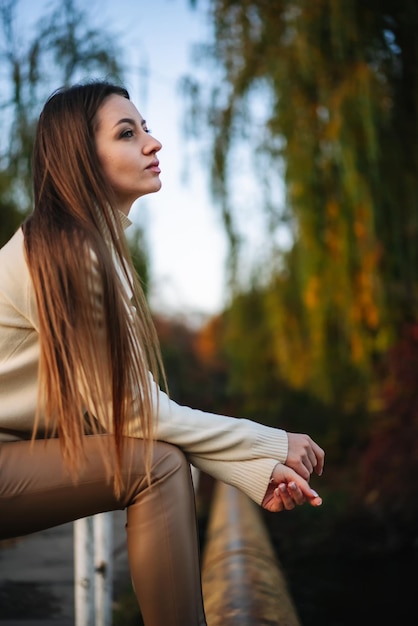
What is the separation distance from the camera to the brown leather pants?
1.36m

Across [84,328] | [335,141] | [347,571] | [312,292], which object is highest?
[335,141]

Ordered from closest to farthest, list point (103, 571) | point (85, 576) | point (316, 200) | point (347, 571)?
point (85, 576) → point (103, 571) → point (347, 571) → point (316, 200)

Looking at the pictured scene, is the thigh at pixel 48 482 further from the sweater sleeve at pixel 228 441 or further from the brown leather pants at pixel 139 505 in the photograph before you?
the sweater sleeve at pixel 228 441

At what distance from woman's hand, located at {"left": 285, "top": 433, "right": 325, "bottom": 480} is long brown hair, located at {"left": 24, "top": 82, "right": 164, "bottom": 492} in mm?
272

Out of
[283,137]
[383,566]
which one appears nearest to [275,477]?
[383,566]

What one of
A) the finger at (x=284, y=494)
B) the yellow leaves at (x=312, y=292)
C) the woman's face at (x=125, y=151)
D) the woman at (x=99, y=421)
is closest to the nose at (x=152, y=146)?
the woman's face at (x=125, y=151)

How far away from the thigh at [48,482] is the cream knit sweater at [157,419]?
0.21ft

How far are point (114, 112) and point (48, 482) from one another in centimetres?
71

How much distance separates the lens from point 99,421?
1444 millimetres

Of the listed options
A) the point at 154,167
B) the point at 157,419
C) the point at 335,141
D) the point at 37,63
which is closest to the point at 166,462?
the point at 157,419

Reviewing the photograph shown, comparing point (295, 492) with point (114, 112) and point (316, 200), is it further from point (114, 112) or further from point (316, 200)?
point (316, 200)

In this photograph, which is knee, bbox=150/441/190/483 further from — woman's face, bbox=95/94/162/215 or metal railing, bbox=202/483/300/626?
metal railing, bbox=202/483/300/626

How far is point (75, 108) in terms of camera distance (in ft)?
5.16

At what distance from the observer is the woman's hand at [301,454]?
149cm
